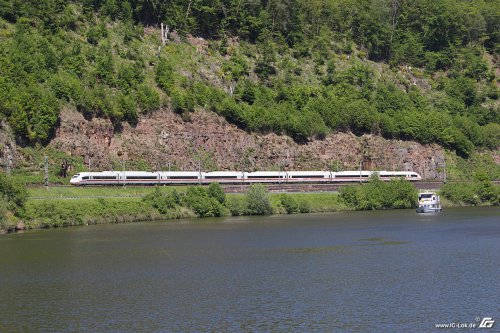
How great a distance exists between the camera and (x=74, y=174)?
124 meters

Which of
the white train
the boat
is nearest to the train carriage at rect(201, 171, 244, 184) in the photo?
the white train

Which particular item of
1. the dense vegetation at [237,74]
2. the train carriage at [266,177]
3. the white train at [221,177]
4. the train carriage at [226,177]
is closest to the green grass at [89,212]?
the white train at [221,177]

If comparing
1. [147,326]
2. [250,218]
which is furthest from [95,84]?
[147,326]

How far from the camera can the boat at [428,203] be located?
5032 inches

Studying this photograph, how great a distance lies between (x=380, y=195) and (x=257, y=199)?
25.8m

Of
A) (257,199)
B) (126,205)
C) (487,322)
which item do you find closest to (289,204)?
Result: (257,199)

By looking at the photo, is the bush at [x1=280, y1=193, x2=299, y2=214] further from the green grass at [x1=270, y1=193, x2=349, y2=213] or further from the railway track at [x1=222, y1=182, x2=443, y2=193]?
the railway track at [x1=222, y1=182, x2=443, y2=193]

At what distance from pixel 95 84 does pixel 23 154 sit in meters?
22.8

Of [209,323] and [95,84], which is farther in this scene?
[95,84]

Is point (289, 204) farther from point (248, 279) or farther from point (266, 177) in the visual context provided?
point (248, 279)

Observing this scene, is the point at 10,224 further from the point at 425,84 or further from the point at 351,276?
the point at 425,84

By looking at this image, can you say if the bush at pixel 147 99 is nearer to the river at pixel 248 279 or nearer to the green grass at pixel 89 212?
the green grass at pixel 89 212

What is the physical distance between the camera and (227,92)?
156625mm

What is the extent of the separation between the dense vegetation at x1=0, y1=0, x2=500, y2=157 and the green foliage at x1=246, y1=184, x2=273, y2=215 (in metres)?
26.7
